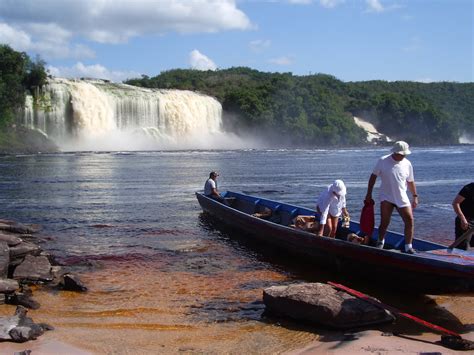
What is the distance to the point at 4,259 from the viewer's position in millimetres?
10508

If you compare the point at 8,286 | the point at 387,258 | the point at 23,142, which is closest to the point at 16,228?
the point at 8,286

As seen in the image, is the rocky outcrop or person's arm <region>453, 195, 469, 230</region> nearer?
the rocky outcrop

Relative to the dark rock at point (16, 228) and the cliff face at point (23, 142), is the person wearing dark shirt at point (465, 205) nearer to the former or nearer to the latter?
the dark rock at point (16, 228)

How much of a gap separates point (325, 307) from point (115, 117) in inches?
2227

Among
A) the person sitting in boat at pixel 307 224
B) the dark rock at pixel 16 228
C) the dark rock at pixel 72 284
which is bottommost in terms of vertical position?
the dark rock at pixel 72 284

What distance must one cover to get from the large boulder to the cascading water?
5204 centimetres

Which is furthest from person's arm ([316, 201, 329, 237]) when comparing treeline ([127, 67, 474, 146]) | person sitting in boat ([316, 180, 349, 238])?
treeline ([127, 67, 474, 146])

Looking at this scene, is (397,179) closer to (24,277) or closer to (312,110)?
(24,277)

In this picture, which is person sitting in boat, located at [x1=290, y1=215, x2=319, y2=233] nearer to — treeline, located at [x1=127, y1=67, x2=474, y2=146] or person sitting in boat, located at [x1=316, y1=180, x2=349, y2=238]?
person sitting in boat, located at [x1=316, y1=180, x2=349, y2=238]

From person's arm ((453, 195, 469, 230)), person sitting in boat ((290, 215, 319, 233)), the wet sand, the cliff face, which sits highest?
the cliff face

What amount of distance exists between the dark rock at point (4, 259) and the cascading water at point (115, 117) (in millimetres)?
48899

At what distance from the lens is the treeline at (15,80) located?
5412 cm

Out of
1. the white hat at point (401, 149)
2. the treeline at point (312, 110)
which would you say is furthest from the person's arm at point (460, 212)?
the treeline at point (312, 110)

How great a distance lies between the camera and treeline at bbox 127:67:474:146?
282 ft
